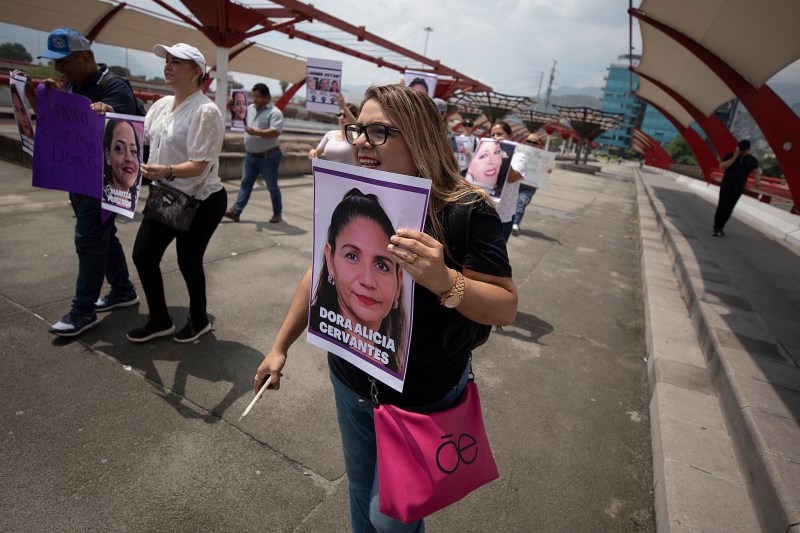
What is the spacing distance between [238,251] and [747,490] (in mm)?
5254

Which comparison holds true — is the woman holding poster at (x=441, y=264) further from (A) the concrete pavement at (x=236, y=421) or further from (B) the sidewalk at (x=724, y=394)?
(B) the sidewalk at (x=724, y=394)

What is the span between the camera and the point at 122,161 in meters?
3.10

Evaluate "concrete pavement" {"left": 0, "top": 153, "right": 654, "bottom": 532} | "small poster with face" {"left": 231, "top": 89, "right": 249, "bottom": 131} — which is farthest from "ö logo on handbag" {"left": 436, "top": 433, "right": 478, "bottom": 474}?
"small poster with face" {"left": 231, "top": 89, "right": 249, "bottom": 131}

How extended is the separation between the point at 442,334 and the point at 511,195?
12.6 feet

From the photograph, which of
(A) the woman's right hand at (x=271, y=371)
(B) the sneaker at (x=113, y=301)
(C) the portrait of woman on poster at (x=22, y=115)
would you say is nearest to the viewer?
(A) the woman's right hand at (x=271, y=371)

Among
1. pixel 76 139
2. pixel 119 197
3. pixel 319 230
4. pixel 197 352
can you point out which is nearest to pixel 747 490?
pixel 319 230

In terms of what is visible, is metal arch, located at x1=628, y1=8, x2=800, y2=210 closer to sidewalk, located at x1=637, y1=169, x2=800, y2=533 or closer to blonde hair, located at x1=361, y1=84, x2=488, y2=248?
sidewalk, located at x1=637, y1=169, x2=800, y2=533

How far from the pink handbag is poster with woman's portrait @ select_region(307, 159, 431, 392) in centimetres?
11

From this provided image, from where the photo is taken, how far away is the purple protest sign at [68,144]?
10.5 ft

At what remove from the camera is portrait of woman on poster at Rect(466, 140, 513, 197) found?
480cm

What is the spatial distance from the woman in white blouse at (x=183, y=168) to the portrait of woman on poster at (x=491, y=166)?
104 inches

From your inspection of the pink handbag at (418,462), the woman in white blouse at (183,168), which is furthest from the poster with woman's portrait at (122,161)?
the pink handbag at (418,462)

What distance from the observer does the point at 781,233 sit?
10.9 meters

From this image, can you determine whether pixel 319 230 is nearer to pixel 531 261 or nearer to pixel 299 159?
pixel 531 261
